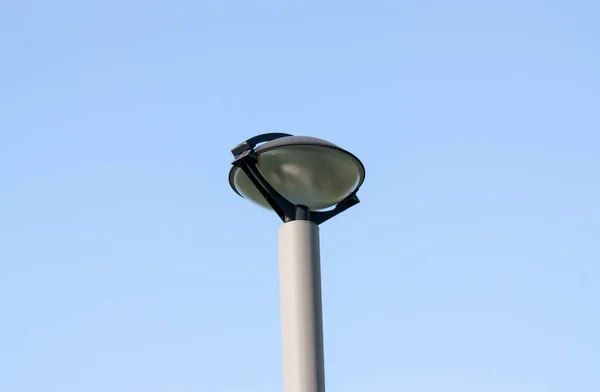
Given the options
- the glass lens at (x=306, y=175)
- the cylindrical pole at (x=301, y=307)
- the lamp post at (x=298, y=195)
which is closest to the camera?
the cylindrical pole at (x=301, y=307)

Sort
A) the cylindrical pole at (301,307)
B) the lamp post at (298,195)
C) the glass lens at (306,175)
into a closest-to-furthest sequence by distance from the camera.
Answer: the cylindrical pole at (301,307)
the lamp post at (298,195)
the glass lens at (306,175)

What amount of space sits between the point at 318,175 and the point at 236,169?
560 millimetres

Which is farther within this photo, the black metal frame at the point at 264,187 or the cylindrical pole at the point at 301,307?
the black metal frame at the point at 264,187

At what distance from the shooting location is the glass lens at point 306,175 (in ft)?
23.1

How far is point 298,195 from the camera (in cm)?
716

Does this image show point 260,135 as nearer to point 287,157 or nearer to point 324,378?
point 287,157

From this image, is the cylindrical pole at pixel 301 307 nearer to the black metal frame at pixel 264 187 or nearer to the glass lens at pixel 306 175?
the black metal frame at pixel 264 187

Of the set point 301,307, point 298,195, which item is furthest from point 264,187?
point 301,307

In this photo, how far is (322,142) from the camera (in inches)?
278

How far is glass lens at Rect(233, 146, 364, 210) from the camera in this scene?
7.05 meters

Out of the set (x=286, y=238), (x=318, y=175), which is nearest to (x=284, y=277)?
(x=286, y=238)

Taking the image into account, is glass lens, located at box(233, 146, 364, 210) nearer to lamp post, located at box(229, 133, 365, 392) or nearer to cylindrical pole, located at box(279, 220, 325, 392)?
lamp post, located at box(229, 133, 365, 392)

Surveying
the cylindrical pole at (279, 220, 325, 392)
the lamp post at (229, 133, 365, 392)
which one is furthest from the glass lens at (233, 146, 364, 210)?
the cylindrical pole at (279, 220, 325, 392)

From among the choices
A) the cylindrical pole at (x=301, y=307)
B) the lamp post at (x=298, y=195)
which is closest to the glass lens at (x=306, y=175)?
the lamp post at (x=298, y=195)
